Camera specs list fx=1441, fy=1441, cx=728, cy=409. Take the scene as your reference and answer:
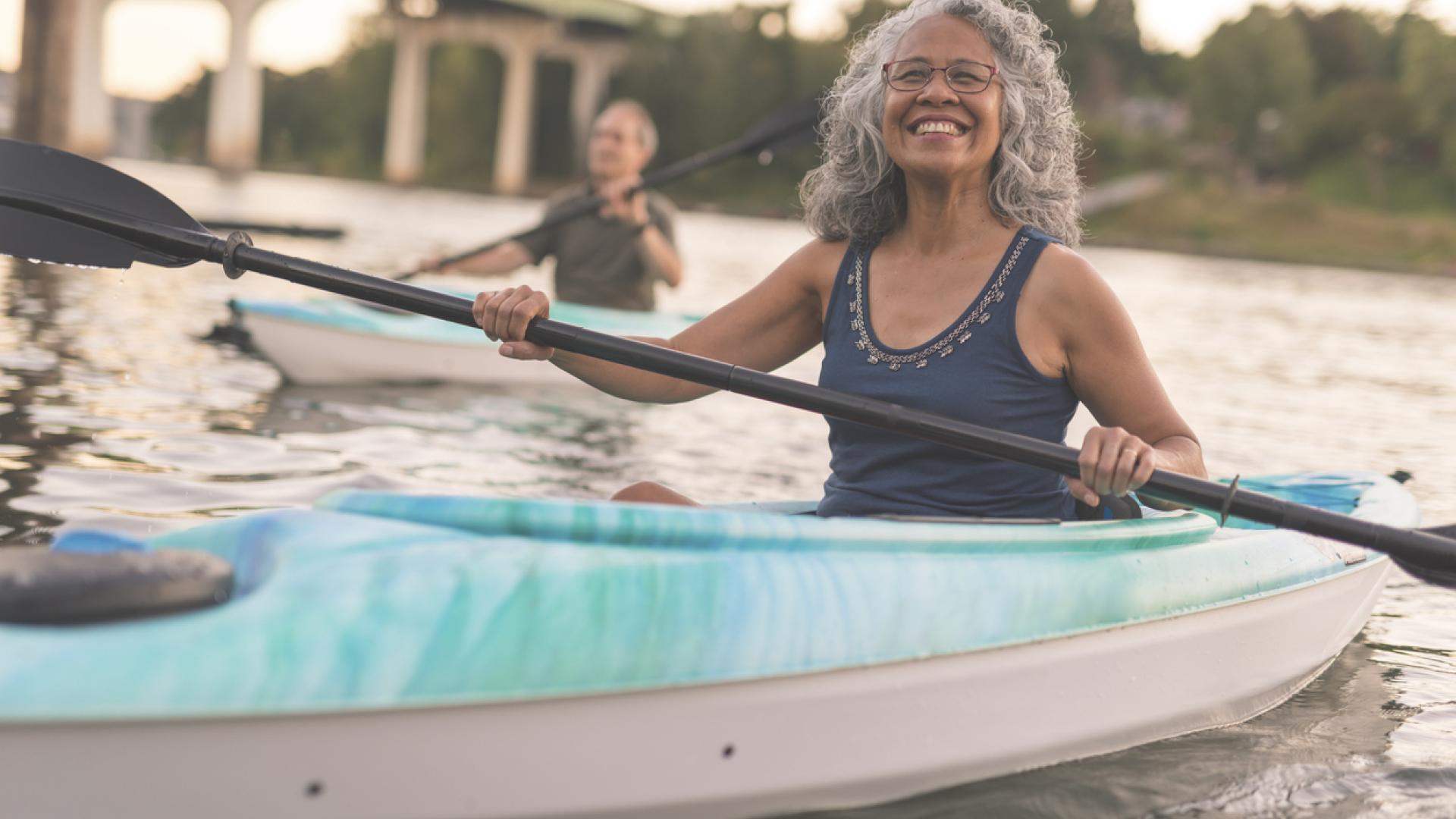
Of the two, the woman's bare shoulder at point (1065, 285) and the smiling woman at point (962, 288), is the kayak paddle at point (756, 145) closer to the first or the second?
the smiling woman at point (962, 288)

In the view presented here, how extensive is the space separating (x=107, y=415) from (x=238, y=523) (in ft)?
12.3

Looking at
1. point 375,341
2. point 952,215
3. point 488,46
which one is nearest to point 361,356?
point 375,341

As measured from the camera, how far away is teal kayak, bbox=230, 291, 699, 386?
650cm

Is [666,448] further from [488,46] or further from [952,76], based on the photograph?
[488,46]

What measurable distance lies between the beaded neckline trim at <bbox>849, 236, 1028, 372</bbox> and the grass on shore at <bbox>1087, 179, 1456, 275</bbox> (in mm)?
33687

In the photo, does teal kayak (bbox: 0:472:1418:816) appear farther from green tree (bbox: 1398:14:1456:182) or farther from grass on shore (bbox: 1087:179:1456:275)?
green tree (bbox: 1398:14:1456:182)

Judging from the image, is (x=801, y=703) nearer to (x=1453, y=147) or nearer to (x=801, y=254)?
(x=801, y=254)

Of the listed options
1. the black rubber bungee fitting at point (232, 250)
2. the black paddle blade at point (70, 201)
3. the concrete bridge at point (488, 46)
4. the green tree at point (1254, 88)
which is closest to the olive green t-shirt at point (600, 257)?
the black paddle blade at point (70, 201)

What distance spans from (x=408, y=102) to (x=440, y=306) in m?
51.1

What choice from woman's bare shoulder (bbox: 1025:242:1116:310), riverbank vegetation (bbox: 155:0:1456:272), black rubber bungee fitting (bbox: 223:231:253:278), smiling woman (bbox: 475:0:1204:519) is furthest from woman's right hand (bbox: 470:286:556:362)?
riverbank vegetation (bbox: 155:0:1456:272)

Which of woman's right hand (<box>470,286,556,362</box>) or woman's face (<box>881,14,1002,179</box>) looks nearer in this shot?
woman's face (<box>881,14,1002,179</box>)

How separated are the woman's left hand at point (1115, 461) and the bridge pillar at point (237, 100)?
134ft

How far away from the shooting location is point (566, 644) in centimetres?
→ 205

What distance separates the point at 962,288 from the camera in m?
2.76
